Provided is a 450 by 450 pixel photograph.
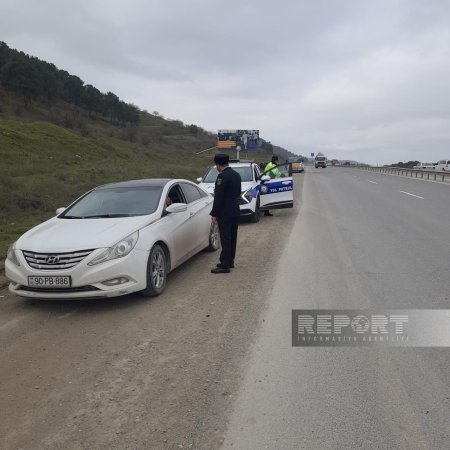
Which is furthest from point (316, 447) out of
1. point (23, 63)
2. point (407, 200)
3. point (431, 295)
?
point (23, 63)

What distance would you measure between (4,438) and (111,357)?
3.86ft

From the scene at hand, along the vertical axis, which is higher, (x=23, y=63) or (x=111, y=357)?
(x=23, y=63)

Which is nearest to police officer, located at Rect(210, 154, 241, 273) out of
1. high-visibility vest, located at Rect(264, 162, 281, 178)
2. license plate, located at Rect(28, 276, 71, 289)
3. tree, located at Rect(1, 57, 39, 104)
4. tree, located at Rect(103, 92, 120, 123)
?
license plate, located at Rect(28, 276, 71, 289)

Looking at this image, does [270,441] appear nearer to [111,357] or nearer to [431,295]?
[111,357]

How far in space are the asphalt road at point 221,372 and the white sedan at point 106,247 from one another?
32 centimetres

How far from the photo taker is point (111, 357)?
13.1ft

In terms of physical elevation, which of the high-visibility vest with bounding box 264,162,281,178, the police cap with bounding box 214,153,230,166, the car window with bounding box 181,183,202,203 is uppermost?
the police cap with bounding box 214,153,230,166

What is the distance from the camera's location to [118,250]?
17.0 ft

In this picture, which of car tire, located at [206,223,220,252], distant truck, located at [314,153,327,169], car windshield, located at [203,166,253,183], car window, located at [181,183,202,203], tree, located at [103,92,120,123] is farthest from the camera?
tree, located at [103,92,120,123]

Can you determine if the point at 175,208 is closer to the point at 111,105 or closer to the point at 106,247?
the point at 106,247

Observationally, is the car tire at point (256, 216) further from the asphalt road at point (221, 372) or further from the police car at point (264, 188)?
the asphalt road at point (221, 372)

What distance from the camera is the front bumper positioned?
4973mm

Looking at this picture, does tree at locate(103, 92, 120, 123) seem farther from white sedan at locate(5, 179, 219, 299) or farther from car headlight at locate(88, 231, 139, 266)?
car headlight at locate(88, 231, 139, 266)

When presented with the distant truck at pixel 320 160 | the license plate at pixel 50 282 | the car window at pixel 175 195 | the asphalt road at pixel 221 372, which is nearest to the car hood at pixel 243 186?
the car window at pixel 175 195
